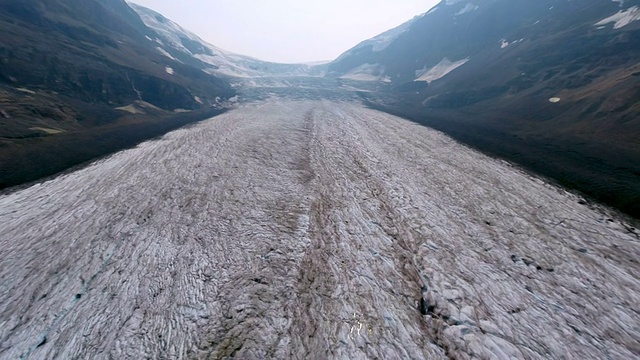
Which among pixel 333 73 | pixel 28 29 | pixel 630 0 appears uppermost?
pixel 630 0

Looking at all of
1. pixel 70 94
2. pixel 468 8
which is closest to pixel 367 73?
pixel 468 8

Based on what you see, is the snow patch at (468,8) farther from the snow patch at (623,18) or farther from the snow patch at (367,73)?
the snow patch at (623,18)

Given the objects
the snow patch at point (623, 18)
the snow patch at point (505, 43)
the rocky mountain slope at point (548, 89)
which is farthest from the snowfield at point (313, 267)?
the snow patch at point (505, 43)

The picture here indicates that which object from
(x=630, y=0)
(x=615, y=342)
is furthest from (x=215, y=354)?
(x=630, y=0)

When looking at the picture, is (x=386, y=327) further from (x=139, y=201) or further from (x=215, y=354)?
(x=139, y=201)

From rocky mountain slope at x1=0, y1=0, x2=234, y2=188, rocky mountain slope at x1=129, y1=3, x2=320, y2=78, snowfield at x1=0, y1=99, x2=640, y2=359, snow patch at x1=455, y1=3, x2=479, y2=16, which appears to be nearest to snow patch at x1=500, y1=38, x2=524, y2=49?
snow patch at x1=455, y1=3, x2=479, y2=16

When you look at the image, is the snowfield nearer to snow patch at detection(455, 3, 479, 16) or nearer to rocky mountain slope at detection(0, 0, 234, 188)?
rocky mountain slope at detection(0, 0, 234, 188)

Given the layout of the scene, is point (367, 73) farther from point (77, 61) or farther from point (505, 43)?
point (77, 61)
